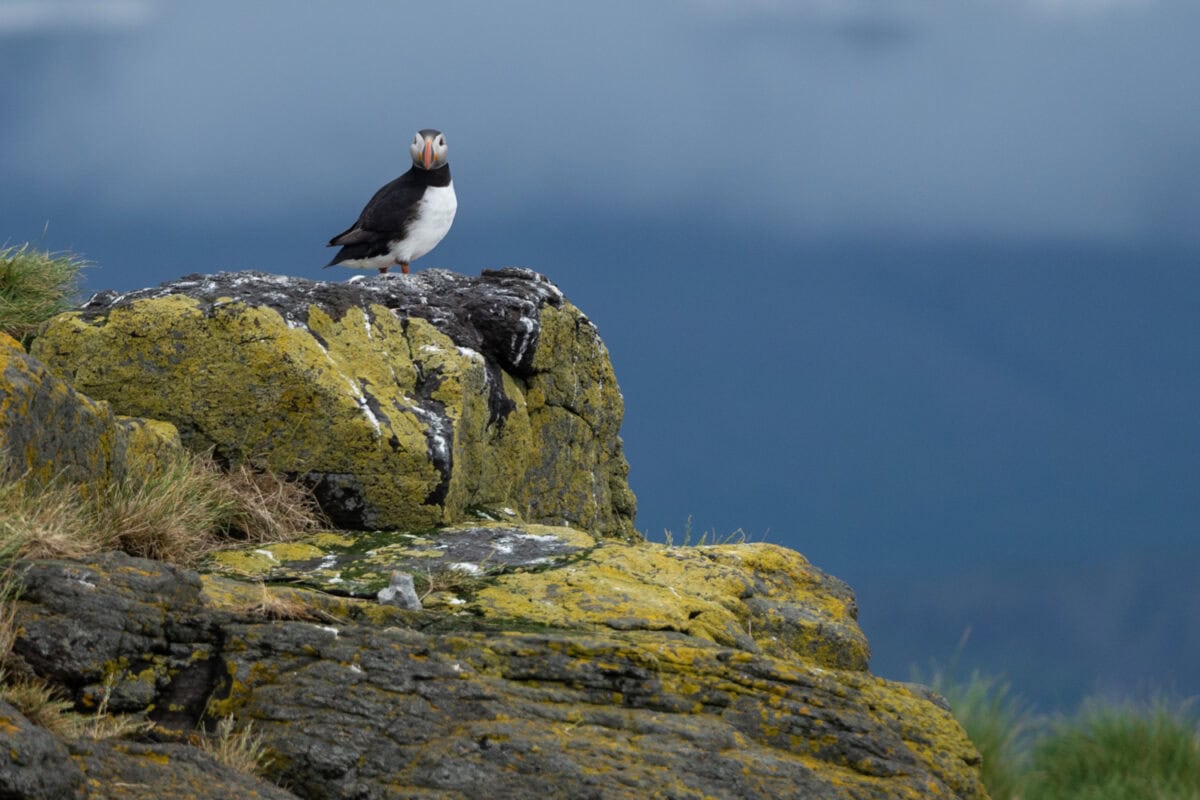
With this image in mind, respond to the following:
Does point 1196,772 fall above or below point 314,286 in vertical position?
below

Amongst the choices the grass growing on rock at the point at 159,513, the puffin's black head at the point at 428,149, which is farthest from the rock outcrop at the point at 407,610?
the puffin's black head at the point at 428,149

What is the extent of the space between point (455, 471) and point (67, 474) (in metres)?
3.19

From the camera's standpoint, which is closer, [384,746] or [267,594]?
[384,746]

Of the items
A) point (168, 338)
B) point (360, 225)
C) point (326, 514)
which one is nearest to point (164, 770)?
point (326, 514)

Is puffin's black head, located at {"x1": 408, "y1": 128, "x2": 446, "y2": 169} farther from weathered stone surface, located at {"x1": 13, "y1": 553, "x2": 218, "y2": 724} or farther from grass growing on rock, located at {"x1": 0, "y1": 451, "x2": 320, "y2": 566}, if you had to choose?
weathered stone surface, located at {"x1": 13, "y1": 553, "x2": 218, "y2": 724}

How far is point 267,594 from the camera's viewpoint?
281 inches

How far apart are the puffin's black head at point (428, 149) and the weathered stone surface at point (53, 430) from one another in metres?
6.64

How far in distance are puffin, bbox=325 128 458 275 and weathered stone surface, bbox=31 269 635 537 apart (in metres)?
1.97

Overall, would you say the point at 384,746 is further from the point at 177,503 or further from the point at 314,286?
the point at 314,286

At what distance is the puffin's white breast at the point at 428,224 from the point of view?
47.1 ft

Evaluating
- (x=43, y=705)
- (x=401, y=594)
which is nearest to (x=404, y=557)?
(x=401, y=594)

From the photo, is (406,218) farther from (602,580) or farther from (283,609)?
(283,609)

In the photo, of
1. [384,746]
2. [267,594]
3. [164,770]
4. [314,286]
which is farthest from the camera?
[314,286]

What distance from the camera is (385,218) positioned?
1435 cm
